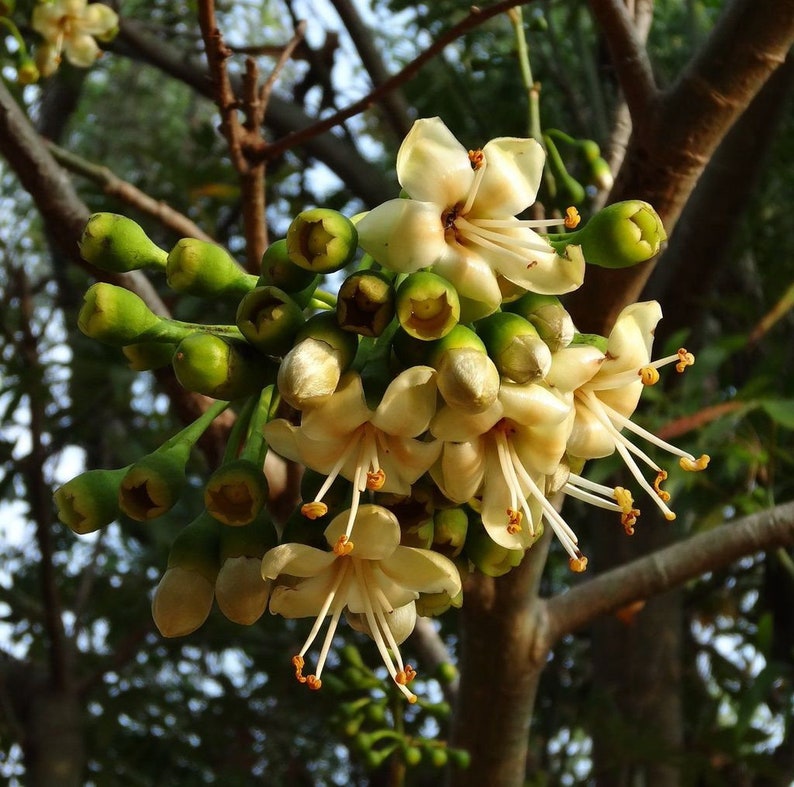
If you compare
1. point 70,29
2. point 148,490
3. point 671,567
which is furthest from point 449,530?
point 70,29

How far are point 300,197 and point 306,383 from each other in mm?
2841

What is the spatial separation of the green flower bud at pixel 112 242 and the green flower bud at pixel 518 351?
0.39 meters

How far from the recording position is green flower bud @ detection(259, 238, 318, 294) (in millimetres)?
1028

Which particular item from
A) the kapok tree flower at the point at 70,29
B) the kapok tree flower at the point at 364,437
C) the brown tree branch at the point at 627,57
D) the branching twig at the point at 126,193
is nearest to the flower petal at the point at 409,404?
the kapok tree flower at the point at 364,437

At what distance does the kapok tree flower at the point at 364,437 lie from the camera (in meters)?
0.93

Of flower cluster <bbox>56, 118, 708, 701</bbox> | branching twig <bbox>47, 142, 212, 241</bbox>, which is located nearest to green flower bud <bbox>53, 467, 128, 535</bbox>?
flower cluster <bbox>56, 118, 708, 701</bbox>

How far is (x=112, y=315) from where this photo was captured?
1025mm

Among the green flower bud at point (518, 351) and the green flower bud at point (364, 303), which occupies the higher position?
the green flower bud at point (364, 303)

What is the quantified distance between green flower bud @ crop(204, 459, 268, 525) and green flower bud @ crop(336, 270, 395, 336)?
6.9 inches

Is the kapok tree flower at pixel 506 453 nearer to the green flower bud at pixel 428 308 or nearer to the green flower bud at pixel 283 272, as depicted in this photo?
the green flower bud at pixel 428 308

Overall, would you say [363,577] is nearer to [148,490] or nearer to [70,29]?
[148,490]

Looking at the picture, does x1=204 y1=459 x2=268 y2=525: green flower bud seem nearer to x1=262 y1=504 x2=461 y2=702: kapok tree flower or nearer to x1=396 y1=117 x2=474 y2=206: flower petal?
x1=262 y1=504 x2=461 y2=702: kapok tree flower

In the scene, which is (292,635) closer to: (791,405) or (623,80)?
(791,405)

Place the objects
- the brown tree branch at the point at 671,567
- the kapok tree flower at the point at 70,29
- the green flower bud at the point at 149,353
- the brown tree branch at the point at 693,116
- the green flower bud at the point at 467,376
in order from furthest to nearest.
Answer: the kapok tree flower at the point at 70,29
the brown tree branch at the point at 671,567
the brown tree branch at the point at 693,116
the green flower bud at the point at 149,353
the green flower bud at the point at 467,376
